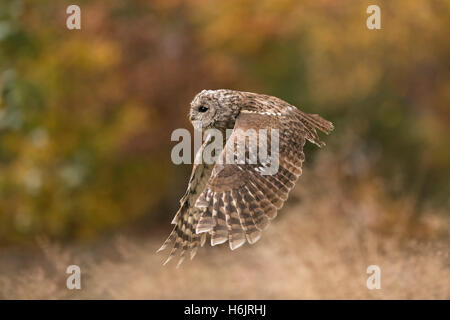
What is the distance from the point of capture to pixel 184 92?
1080 cm

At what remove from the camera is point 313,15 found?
33.1 feet

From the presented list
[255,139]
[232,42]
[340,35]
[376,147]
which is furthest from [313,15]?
[255,139]

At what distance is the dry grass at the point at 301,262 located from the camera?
7016 millimetres

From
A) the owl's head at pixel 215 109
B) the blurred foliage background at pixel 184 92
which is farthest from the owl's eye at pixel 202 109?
the blurred foliage background at pixel 184 92

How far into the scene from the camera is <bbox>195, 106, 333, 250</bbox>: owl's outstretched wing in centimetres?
371

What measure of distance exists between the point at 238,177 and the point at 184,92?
708 centimetres

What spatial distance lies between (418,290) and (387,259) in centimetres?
55

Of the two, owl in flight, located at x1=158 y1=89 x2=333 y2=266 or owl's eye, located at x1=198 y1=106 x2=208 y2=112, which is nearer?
owl in flight, located at x1=158 y1=89 x2=333 y2=266

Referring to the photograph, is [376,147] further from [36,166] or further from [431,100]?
[36,166]

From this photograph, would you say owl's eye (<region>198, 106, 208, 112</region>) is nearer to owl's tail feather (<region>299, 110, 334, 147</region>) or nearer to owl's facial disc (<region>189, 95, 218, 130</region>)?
owl's facial disc (<region>189, 95, 218, 130</region>)

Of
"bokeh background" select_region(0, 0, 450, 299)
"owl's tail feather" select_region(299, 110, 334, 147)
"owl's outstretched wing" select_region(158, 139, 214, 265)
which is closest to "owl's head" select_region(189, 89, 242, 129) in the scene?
"owl's outstretched wing" select_region(158, 139, 214, 265)

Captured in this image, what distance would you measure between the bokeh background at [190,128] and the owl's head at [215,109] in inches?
128

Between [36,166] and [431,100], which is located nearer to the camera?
[36,166]

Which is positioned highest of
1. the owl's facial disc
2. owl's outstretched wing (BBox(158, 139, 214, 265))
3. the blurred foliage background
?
the blurred foliage background
